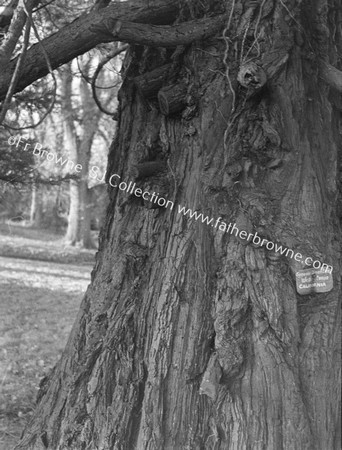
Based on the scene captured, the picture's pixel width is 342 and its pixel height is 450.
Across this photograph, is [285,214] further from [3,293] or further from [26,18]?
[3,293]

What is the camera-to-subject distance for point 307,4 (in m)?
3.12

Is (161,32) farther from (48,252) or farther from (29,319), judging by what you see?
(48,252)

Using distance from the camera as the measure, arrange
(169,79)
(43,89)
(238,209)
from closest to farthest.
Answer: (238,209)
(169,79)
(43,89)

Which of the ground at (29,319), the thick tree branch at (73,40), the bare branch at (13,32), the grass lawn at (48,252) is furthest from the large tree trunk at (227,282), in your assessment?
the grass lawn at (48,252)

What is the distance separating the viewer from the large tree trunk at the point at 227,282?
276 cm

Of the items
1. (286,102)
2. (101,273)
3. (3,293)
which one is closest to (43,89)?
(101,273)

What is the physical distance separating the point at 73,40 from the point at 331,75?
1505mm

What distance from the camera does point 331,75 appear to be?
301cm

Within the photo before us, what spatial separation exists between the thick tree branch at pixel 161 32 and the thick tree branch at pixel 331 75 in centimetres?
65

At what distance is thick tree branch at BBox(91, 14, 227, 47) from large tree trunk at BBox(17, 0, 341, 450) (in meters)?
0.09

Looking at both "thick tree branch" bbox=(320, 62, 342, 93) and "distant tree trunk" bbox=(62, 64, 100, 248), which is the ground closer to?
"distant tree trunk" bbox=(62, 64, 100, 248)

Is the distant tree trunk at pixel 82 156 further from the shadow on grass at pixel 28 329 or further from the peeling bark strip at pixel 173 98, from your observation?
the peeling bark strip at pixel 173 98

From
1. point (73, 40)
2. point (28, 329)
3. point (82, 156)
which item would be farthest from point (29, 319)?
point (82, 156)

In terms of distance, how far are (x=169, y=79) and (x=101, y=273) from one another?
127 centimetres
